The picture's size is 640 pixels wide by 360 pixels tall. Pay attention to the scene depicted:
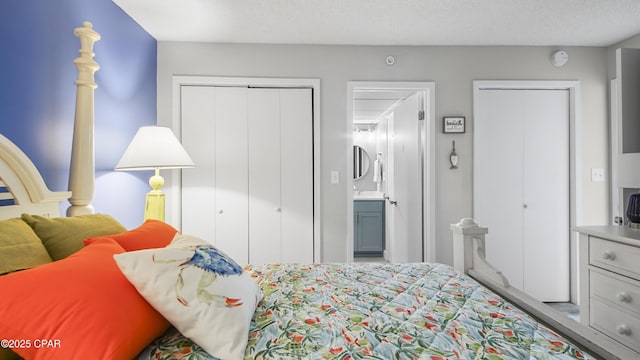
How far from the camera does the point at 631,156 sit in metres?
2.26

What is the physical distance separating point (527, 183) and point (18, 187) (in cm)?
381

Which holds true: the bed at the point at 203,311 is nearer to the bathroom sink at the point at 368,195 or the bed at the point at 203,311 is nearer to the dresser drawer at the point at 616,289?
the dresser drawer at the point at 616,289

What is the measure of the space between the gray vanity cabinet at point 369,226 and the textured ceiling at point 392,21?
8.15ft

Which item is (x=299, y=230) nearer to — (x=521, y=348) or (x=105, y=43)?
(x=105, y=43)

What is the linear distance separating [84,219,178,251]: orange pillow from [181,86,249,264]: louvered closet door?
1627mm

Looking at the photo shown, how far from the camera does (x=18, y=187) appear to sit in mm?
1465

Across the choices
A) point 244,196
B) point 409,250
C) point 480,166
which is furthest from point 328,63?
point 409,250

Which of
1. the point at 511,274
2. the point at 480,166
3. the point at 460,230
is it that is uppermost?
the point at 480,166

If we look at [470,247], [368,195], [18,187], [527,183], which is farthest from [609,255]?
[368,195]

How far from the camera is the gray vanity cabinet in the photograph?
4.93 m

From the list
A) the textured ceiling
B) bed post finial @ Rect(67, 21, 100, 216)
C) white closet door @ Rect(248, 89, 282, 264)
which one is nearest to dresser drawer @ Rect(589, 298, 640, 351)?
the textured ceiling

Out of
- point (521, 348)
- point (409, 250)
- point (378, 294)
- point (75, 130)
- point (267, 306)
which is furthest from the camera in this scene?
point (409, 250)

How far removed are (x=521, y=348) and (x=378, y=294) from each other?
21.6 inches

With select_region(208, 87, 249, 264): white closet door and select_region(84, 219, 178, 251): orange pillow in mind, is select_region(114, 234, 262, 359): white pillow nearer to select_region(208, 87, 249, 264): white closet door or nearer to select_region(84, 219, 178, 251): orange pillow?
select_region(84, 219, 178, 251): orange pillow
